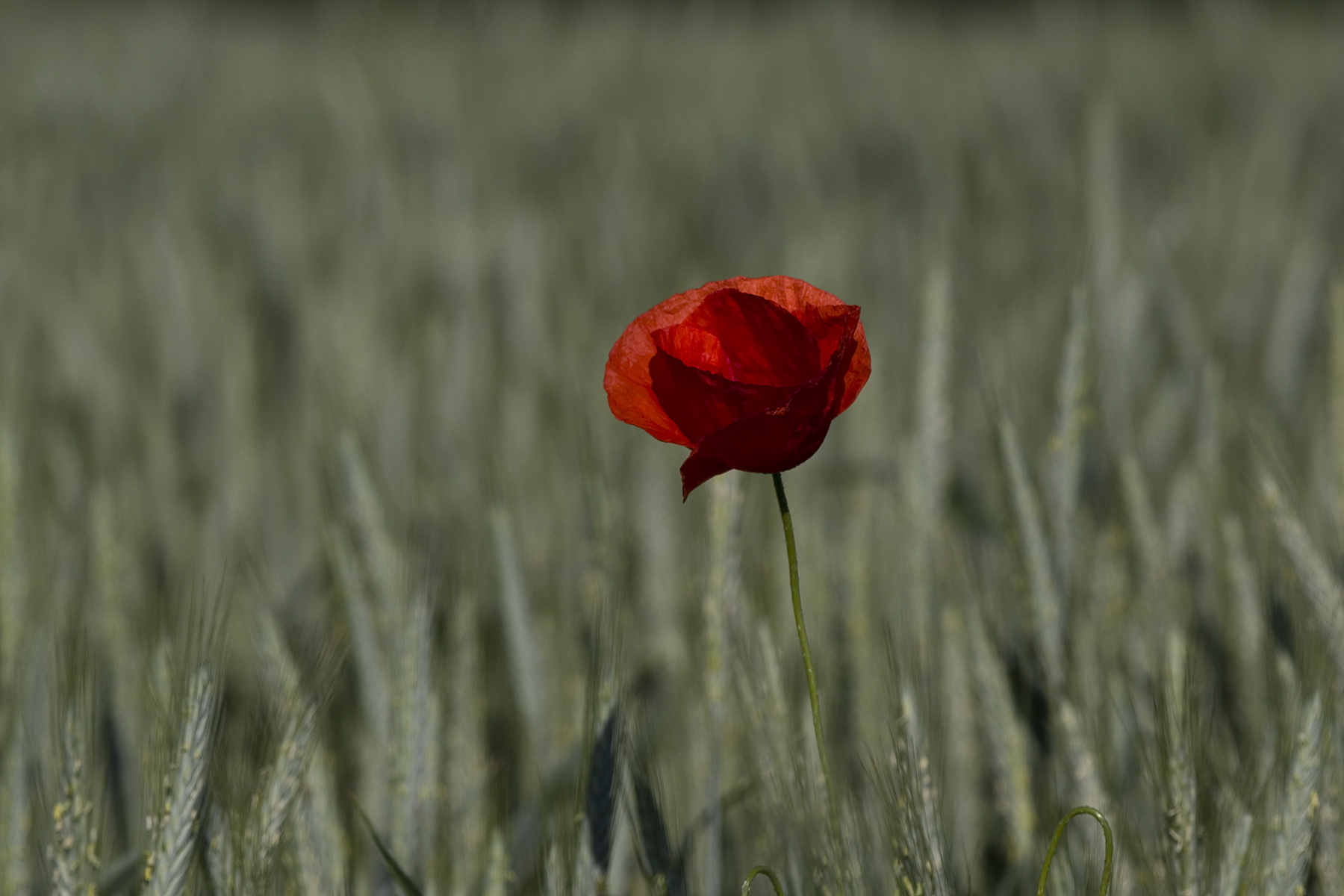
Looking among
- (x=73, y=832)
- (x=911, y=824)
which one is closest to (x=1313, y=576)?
(x=911, y=824)

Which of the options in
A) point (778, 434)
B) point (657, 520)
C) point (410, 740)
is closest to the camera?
point (778, 434)

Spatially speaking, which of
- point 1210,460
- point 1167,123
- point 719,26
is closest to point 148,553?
point 1210,460

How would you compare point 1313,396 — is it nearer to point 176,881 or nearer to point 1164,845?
point 1164,845

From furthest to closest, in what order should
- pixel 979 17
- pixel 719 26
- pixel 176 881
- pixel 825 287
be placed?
pixel 979 17 < pixel 719 26 < pixel 825 287 < pixel 176 881

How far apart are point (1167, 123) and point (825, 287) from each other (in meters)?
0.88

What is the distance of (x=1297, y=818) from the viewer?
1.10 ft

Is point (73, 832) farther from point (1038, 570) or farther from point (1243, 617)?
point (1243, 617)

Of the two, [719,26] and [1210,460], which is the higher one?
[719,26]

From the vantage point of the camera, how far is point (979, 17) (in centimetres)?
293

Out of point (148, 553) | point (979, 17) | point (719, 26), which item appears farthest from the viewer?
point (979, 17)

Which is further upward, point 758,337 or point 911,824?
point 758,337

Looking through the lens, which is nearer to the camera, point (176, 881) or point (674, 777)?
point (176, 881)

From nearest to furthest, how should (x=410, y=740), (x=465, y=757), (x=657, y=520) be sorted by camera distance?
(x=410, y=740), (x=465, y=757), (x=657, y=520)

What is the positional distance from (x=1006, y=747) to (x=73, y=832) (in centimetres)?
33
